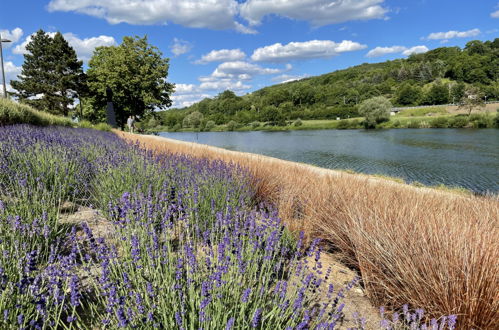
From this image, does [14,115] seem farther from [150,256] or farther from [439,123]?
[439,123]

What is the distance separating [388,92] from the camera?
10162cm

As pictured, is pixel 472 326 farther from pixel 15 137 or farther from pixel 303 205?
pixel 15 137

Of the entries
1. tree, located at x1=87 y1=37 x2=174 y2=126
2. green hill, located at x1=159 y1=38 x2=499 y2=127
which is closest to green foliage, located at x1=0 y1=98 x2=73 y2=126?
tree, located at x1=87 y1=37 x2=174 y2=126

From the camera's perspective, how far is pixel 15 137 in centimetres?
473

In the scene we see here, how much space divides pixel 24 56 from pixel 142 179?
4066 centimetres

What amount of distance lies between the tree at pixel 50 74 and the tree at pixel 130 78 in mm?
4166

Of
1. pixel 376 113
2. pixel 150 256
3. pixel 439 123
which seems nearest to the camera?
pixel 150 256

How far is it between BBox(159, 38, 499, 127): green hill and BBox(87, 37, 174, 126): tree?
5213cm

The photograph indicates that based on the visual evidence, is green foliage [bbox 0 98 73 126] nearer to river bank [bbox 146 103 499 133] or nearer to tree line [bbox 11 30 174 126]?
tree line [bbox 11 30 174 126]

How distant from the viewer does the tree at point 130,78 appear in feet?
91.9

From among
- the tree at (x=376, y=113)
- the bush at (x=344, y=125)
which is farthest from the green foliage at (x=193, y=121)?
the tree at (x=376, y=113)

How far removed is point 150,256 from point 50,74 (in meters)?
39.7

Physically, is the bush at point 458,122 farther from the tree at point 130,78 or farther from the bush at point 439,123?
the tree at point 130,78

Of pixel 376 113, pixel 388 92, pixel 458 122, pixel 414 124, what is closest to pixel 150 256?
pixel 458 122
